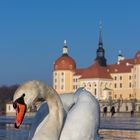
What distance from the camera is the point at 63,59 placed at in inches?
4368

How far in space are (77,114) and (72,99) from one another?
0.57m

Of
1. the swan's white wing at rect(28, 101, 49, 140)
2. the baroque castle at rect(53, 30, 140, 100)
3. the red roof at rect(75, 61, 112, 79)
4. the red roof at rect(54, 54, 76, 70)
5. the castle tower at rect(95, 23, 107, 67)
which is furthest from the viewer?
the castle tower at rect(95, 23, 107, 67)

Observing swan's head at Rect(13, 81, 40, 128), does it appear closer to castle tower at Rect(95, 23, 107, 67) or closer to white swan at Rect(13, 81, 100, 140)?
white swan at Rect(13, 81, 100, 140)

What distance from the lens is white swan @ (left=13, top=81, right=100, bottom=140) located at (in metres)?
4.07

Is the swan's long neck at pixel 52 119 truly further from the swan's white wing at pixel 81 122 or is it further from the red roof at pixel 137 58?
the red roof at pixel 137 58

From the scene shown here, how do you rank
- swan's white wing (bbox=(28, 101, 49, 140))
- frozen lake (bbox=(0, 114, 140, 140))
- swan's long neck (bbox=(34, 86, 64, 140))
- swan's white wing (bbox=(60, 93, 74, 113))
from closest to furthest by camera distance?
1. swan's long neck (bbox=(34, 86, 64, 140))
2. swan's white wing (bbox=(28, 101, 49, 140))
3. swan's white wing (bbox=(60, 93, 74, 113))
4. frozen lake (bbox=(0, 114, 140, 140))

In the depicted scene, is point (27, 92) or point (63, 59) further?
point (63, 59)

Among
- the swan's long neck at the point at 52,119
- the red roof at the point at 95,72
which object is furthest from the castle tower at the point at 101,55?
the swan's long neck at the point at 52,119

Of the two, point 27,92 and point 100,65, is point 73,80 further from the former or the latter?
point 27,92

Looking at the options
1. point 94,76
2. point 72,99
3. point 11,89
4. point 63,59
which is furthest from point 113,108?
point 72,99

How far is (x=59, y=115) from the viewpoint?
14.9 feet

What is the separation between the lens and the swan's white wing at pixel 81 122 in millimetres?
4693

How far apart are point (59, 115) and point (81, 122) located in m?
0.33

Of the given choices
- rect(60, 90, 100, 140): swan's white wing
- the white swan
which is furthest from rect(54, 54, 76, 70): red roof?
rect(60, 90, 100, 140): swan's white wing
